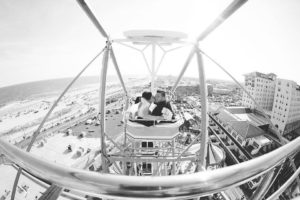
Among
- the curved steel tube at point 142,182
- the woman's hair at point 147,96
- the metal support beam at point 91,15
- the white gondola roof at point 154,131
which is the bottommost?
the white gondola roof at point 154,131

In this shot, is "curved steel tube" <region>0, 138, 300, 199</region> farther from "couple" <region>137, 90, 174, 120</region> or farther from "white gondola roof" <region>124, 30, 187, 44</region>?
"couple" <region>137, 90, 174, 120</region>

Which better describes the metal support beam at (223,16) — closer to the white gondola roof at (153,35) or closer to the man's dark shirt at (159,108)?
the white gondola roof at (153,35)

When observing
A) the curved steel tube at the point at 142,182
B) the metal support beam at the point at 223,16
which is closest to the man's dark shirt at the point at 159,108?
the metal support beam at the point at 223,16

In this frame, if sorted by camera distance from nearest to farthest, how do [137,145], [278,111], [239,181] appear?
[239,181] → [137,145] → [278,111]

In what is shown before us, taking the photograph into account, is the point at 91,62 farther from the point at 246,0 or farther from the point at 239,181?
the point at 239,181

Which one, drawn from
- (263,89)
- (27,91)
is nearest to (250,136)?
(263,89)

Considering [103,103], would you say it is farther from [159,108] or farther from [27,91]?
[27,91]

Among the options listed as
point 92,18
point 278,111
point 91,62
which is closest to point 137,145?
point 91,62
